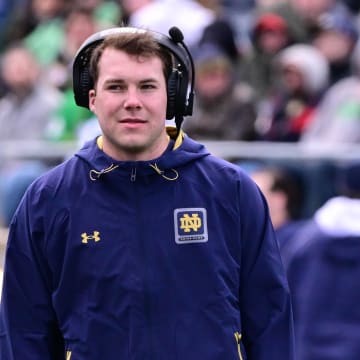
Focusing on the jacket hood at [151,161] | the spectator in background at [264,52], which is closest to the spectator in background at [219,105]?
the spectator in background at [264,52]

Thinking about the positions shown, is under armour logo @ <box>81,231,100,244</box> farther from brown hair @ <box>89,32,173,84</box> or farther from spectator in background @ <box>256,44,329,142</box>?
spectator in background @ <box>256,44,329,142</box>

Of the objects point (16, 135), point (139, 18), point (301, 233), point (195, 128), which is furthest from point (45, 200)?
point (139, 18)

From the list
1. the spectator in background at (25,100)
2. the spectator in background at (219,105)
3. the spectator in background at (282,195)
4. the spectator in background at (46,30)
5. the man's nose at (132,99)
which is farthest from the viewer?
the spectator in background at (46,30)

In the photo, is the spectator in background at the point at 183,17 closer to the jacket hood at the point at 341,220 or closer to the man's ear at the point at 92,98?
the jacket hood at the point at 341,220

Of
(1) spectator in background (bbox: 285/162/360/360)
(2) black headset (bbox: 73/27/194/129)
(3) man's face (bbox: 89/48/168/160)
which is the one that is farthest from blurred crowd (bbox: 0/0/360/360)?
(3) man's face (bbox: 89/48/168/160)

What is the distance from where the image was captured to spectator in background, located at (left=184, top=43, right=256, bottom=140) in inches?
446

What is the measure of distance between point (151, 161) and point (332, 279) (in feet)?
11.8

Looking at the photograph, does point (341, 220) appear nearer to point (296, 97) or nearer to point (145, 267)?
point (145, 267)

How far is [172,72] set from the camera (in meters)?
4.85

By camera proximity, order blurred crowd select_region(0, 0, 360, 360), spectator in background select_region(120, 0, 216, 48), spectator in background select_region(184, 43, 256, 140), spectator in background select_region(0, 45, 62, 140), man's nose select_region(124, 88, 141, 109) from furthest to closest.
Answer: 1. spectator in background select_region(120, 0, 216, 48)
2. spectator in background select_region(0, 45, 62, 140)
3. spectator in background select_region(184, 43, 256, 140)
4. blurred crowd select_region(0, 0, 360, 360)
5. man's nose select_region(124, 88, 141, 109)

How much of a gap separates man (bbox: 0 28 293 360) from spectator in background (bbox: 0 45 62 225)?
636 cm

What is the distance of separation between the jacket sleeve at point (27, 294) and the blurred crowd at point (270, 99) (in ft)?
11.7

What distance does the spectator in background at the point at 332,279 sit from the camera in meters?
8.13

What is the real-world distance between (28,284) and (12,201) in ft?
19.1
